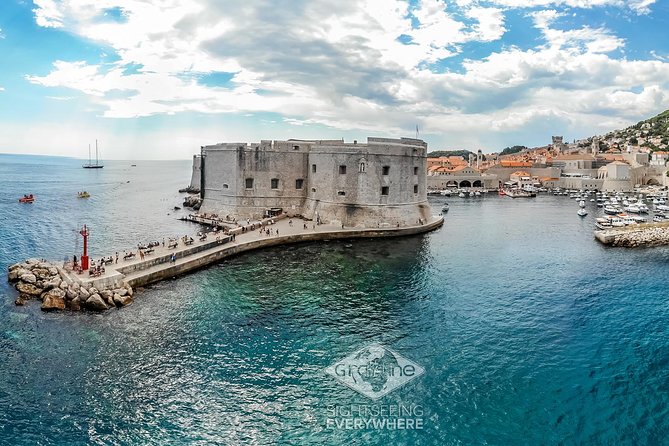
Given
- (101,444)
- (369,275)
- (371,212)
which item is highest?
(371,212)

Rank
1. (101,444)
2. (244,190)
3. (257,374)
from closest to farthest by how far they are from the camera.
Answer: (101,444), (257,374), (244,190)

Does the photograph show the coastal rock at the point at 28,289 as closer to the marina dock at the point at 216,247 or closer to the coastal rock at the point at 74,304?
the marina dock at the point at 216,247

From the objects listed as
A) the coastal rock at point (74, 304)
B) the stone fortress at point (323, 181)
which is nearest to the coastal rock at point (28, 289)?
the coastal rock at point (74, 304)

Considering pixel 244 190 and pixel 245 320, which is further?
pixel 244 190

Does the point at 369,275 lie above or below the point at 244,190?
below

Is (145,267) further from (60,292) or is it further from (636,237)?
(636,237)

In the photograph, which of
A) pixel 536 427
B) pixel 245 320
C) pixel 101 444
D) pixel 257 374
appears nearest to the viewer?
pixel 101 444

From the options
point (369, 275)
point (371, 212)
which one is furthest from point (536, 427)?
point (371, 212)

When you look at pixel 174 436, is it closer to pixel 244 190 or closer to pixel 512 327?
pixel 512 327
